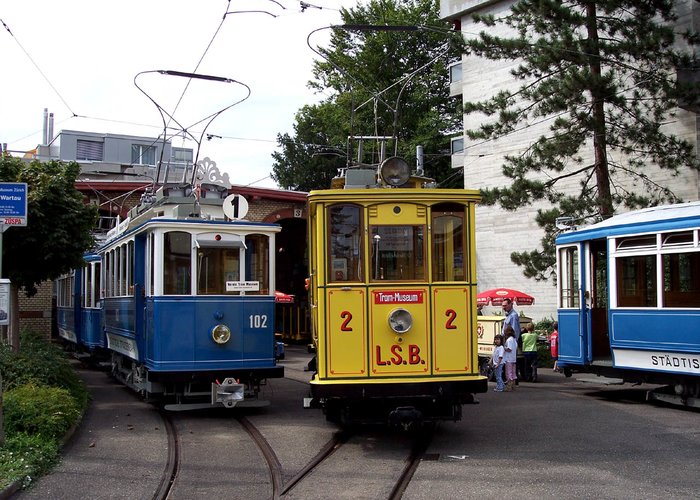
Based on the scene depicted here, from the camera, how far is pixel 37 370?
11.9 m


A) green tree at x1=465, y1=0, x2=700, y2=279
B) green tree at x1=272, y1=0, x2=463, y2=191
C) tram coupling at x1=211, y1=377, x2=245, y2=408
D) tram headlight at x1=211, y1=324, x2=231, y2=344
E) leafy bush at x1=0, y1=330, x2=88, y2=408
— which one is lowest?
tram coupling at x1=211, y1=377, x2=245, y2=408

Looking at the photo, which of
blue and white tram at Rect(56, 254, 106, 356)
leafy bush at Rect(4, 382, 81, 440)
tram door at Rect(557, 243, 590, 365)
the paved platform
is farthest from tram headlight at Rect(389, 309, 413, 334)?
blue and white tram at Rect(56, 254, 106, 356)

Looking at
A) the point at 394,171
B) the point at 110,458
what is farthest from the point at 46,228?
the point at 394,171

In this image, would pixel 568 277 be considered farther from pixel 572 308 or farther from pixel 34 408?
pixel 34 408

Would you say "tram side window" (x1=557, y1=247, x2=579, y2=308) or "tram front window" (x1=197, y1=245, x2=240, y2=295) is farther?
"tram side window" (x1=557, y1=247, x2=579, y2=308)

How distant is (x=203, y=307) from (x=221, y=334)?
47 cm

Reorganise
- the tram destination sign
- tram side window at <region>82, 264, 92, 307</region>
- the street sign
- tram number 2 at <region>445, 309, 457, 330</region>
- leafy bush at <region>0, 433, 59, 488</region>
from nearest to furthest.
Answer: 1. leafy bush at <region>0, 433, 59, 488</region>
2. the street sign
3. tram number 2 at <region>445, 309, 457, 330</region>
4. the tram destination sign
5. tram side window at <region>82, 264, 92, 307</region>

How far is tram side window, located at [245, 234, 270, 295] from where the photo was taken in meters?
11.9

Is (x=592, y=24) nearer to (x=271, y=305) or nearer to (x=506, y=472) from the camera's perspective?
(x=271, y=305)

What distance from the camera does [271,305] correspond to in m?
11.9

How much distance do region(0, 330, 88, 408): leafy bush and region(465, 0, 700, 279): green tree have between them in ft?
35.8

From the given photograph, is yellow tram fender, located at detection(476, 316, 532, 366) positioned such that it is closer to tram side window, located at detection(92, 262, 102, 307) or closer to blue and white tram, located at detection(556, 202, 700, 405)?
blue and white tram, located at detection(556, 202, 700, 405)

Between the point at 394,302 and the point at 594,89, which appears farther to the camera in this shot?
the point at 594,89

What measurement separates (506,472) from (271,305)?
5.03 metres
